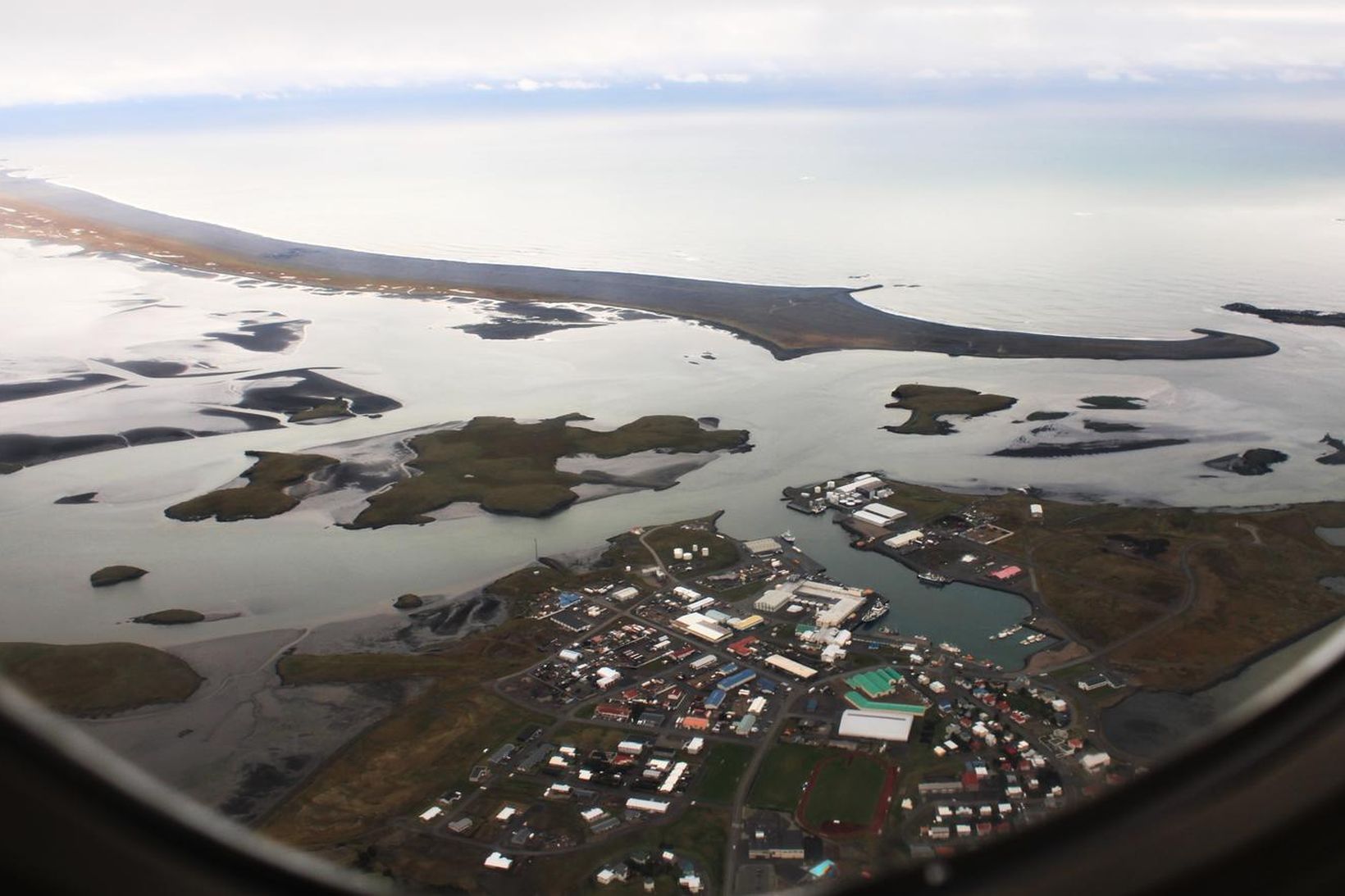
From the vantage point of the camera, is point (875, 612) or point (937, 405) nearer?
point (875, 612)

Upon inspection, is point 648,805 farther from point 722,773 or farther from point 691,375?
point 691,375

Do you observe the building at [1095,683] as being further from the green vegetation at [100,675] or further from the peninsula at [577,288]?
the peninsula at [577,288]

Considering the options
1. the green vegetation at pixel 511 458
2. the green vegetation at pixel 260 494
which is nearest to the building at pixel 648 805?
the green vegetation at pixel 511 458

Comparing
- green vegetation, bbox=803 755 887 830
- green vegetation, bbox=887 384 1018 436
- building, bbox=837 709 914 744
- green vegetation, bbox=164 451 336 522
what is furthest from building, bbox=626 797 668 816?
green vegetation, bbox=887 384 1018 436

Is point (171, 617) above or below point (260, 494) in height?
below

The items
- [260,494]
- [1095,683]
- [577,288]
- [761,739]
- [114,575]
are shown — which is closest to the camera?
[761,739]

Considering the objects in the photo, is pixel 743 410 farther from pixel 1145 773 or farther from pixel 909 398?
pixel 1145 773

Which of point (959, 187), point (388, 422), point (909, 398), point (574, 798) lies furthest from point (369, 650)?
point (959, 187)

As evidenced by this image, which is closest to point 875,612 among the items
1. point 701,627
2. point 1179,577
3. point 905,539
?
point 701,627
